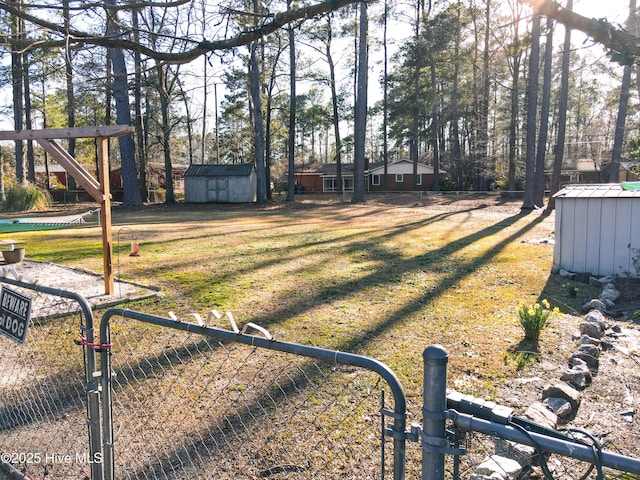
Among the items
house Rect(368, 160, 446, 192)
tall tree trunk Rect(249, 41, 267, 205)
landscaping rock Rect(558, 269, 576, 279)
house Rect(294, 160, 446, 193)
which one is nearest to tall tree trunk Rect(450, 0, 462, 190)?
house Rect(368, 160, 446, 192)

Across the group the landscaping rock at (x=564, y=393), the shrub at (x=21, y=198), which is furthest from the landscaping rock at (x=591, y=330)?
the shrub at (x=21, y=198)

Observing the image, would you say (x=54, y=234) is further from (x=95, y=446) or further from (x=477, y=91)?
(x=477, y=91)

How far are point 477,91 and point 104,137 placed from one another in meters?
35.6

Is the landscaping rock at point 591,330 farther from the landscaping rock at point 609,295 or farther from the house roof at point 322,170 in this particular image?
the house roof at point 322,170

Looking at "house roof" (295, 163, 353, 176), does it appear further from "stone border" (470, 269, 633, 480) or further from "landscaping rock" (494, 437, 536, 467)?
"landscaping rock" (494, 437, 536, 467)

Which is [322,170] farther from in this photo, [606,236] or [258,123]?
[606,236]

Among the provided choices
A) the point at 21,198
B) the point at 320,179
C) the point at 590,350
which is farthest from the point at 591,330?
the point at 320,179

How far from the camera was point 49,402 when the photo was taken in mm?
3609

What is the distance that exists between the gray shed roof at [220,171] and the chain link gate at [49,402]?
25.5 m

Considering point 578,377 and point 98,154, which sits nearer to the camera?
point 578,377

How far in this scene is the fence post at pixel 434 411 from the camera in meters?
1.28

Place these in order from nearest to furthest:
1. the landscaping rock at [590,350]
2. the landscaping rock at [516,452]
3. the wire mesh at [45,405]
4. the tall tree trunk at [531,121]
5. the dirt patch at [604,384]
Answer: the landscaping rock at [516,452] → the wire mesh at [45,405] → the dirt patch at [604,384] → the landscaping rock at [590,350] → the tall tree trunk at [531,121]

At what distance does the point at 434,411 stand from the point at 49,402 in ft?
11.1

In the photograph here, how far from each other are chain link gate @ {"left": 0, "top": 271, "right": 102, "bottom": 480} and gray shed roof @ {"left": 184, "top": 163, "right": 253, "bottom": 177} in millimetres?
25523
